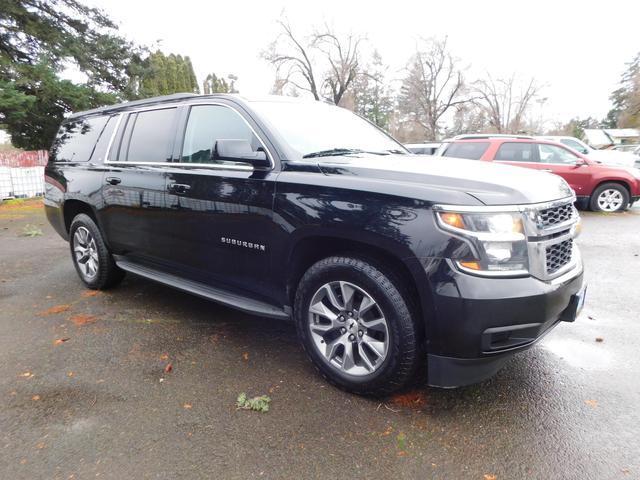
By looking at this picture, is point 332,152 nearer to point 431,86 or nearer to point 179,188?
point 179,188

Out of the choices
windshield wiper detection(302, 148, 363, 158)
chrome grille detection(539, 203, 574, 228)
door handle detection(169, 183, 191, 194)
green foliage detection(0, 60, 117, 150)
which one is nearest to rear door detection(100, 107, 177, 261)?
door handle detection(169, 183, 191, 194)

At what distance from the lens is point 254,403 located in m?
2.65

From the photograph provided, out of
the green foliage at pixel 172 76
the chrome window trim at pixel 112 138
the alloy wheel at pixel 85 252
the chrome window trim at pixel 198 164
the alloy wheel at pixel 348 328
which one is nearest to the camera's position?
the alloy wheel at pixel 348 328

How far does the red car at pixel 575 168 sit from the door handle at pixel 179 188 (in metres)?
8.30

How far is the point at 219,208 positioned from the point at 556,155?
9.63 m

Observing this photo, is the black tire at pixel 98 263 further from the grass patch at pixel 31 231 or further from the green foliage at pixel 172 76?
the green foliage at pixel 172 76

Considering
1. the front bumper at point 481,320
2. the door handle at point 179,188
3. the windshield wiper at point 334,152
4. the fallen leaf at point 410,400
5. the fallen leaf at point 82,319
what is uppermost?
the windshield wiper at point 334,152

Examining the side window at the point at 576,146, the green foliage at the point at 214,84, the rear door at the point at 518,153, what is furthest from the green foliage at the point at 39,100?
the green foliage at the point at 214,84

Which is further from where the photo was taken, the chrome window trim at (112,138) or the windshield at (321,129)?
the chrome window trim at (112,138)

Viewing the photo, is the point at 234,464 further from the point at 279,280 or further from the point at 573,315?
the point at 573,315

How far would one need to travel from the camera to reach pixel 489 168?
2.88 metres

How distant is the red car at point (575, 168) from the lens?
33.2 ft

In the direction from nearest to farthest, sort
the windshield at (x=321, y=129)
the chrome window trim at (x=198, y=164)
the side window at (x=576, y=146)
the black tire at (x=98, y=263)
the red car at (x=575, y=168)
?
1. the chrome window trim at (x=198, y=164)
2. the windshield at (x=321, y=129)
3. the black tire at (x=98, y=263)
4. the red car at (x=575, y=168)
5. the side window at (x=576, y=146)

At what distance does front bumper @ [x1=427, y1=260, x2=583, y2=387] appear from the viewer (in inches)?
87.2
